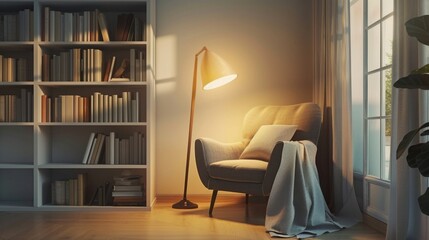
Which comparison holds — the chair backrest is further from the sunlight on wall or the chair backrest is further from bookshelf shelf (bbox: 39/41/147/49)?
bookshelf shelf (bbox: 39/41/147/49)

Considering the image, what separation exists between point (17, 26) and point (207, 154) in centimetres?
200

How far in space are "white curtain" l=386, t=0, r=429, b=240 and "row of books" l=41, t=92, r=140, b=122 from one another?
222cm

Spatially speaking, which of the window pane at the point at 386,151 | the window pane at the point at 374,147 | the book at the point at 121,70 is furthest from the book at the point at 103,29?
the window pane at the point at 386,151

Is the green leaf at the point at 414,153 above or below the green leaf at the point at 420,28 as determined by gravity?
below

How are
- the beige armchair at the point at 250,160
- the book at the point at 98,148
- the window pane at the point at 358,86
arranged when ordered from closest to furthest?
the beige armchair at the point at 250,160
the window pane at the point at 358,86
the book at the point at 98,148

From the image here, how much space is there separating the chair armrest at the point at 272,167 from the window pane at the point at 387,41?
91 centimetres

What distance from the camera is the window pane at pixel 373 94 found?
11.2 feet

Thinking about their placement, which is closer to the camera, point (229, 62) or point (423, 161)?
point (423, 161)

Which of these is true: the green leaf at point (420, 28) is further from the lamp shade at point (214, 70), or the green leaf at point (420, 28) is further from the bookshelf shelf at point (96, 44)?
the bookshelf shelf at point (96, 44)

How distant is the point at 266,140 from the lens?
3.78 m

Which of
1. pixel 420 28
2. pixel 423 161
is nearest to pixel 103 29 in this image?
pixel 420 28

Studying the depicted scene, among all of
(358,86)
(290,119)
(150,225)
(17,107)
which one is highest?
(358,86)

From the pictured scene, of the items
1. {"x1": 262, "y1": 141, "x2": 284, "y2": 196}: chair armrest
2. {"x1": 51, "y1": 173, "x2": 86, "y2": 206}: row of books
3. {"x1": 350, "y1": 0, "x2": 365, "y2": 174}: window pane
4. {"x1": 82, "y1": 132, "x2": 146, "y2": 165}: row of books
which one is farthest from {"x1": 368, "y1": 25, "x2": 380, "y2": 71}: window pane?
{"x1": 51, "y1": 173, "x2": 86, "y2": 206}: row of books

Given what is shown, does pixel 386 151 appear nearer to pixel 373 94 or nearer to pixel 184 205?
pixel 373 94
